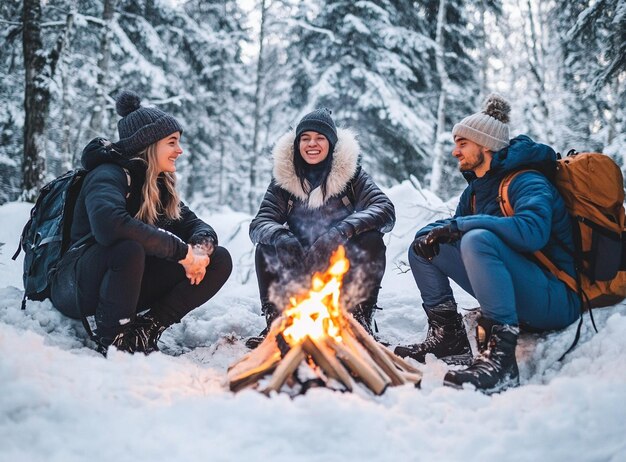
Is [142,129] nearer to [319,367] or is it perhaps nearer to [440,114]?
[319,367]

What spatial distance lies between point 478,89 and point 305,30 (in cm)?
601

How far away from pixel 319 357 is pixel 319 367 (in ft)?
0.20

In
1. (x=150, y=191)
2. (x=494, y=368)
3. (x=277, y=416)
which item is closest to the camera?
(x=277, y=416)

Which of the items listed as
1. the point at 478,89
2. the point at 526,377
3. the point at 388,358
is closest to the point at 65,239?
the point at 388,358

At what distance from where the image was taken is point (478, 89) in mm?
14422

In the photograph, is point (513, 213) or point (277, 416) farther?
point (513, 213)

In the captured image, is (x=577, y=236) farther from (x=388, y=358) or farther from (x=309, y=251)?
(x=309, y=251)

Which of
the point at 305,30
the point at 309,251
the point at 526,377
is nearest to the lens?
the point at 526,377

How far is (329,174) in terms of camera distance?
3811mm

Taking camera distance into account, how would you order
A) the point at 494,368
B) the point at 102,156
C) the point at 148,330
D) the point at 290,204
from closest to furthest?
the point at 494,368 → the point at 102,156 → the point at 148,330 → the point at 290,204

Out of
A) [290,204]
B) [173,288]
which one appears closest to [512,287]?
[290,204]

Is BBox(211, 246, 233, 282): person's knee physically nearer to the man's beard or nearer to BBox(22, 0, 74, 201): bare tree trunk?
the man's beard

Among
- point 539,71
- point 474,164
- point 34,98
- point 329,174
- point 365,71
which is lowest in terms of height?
point 329,174

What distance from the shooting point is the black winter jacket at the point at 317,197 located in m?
3.77
